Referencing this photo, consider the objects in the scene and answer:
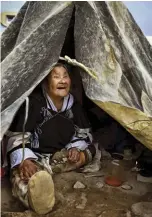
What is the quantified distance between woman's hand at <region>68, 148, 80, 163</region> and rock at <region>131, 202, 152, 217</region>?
20.7 inches

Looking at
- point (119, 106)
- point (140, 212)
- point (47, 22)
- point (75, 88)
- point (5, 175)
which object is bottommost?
point (140, 212)

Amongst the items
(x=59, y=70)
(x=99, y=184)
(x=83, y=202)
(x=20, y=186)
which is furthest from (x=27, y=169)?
(x=59, y=70)

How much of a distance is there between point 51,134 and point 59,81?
1.21 ft

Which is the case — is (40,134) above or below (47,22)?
below

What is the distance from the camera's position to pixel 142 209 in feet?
6.64

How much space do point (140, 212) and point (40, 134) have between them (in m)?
0.81

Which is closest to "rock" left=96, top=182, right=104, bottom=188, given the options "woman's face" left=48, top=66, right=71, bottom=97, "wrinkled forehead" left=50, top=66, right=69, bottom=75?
"woman's face" left=48, top=66, right=71, bottom=97

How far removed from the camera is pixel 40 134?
7.76 ft

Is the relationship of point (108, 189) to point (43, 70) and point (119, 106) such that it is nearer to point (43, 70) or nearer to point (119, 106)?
point (119, 106)

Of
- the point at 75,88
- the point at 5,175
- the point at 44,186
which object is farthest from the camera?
the point at 75,88

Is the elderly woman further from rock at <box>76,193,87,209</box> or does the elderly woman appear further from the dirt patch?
rock at <box>76,193,87,209</box>

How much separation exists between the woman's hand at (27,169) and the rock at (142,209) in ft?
1.99

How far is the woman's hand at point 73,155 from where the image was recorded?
2.39 metres

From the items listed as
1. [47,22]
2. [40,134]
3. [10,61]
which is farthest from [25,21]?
[40,134]
